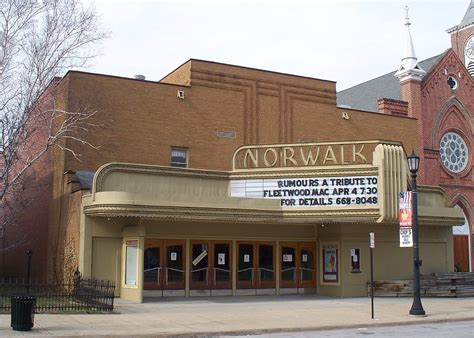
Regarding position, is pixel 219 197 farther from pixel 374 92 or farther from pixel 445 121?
pixel 374 92

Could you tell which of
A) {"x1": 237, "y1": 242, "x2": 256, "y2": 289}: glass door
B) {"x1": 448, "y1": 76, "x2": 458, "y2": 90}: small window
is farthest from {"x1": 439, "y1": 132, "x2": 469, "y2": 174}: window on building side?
{"x1": 237, "y1": 242, "x2": 256, "y2": 289}: glass door

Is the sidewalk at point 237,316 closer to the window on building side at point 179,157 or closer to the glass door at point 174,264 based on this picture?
the glass door at point 174,264

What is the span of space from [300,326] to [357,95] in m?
37.5

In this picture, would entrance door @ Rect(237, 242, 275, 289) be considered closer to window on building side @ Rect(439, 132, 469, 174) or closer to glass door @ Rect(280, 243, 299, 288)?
glass door @ Rect(280, 243, 299, 288)

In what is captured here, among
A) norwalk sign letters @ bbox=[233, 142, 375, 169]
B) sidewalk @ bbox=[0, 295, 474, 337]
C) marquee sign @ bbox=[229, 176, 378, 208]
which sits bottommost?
sidewalk @ bbox=[0, 295, 474, 337]

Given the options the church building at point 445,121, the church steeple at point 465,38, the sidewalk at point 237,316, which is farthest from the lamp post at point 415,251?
the church steeple at point 465,38

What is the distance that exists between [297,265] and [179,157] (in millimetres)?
7974

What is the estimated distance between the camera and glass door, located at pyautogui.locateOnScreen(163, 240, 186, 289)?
2556 cm

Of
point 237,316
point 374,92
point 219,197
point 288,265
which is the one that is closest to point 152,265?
point 219,197

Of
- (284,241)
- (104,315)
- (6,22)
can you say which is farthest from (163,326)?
(6,22)

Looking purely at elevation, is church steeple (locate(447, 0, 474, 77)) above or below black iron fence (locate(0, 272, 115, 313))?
above

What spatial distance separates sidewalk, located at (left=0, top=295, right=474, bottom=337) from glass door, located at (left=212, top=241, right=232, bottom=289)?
4.06ft

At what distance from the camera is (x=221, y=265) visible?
2677cm

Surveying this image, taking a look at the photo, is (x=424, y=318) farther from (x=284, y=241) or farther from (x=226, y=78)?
(x=226, y=78)
